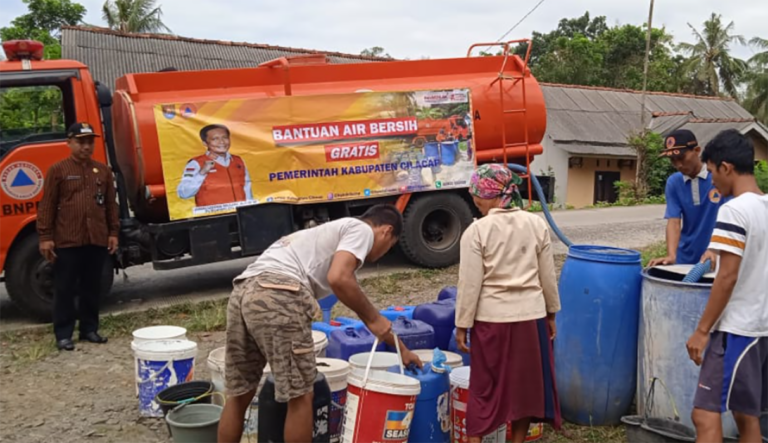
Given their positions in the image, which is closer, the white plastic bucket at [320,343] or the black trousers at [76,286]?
the white plastic bucket at [320,343]

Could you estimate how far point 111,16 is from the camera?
94.3 ft

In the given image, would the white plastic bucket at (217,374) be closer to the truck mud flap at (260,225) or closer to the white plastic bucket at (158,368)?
the white plastic bucket at (158,368)

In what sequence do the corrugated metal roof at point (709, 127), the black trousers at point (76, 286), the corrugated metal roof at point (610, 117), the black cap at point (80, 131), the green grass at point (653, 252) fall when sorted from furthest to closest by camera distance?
the corrugated metal roof at point (709, 127) < the corrugated metal roof at point (610, 117) < the green grass at point (653, 252) < the black trousers at point (76, 286) < the black cap at point (80, 131)

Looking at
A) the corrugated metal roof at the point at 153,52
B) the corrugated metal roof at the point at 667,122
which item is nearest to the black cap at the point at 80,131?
the corrugated metal roof at the point at 153,52

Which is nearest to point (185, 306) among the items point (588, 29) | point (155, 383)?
point (155, 383)

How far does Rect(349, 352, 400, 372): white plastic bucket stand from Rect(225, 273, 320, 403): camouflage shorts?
1.35 ft

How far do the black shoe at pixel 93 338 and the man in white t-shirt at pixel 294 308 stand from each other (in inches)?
121

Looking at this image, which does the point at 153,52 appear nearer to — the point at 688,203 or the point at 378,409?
the point at 688,203

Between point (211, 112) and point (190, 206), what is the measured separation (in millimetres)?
1031

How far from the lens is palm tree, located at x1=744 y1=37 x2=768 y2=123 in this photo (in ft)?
118

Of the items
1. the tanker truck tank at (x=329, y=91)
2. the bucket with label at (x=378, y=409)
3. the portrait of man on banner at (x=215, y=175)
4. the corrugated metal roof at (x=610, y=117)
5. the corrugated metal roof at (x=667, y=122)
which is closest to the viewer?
the bucket with label at (x=378, y=409)

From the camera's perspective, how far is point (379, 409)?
3.19 meters

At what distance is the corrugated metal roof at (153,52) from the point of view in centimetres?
1917

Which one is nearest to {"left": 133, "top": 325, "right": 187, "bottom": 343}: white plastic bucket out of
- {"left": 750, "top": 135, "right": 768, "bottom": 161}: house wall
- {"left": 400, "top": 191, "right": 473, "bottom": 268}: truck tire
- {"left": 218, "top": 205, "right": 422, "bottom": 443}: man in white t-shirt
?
{"left": 218, "top": 205, "right": 422, "bottom": 443}: man in white t-shirt
